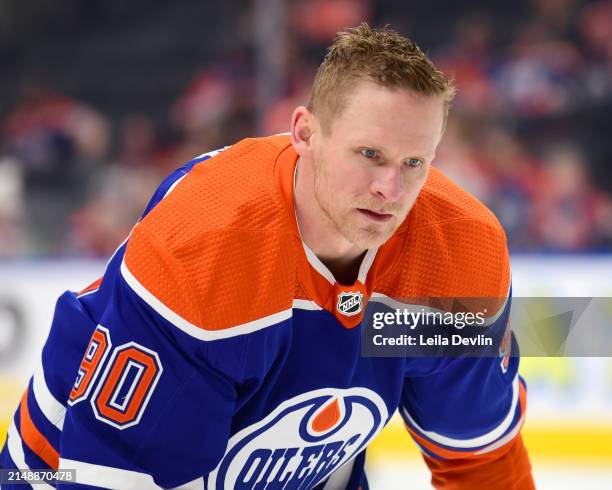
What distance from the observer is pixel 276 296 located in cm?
152

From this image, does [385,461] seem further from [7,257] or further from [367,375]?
[7,257]

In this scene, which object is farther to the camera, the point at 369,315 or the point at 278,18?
the point at 278,18

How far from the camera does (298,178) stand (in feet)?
5.22

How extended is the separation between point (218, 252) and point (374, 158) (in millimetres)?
274

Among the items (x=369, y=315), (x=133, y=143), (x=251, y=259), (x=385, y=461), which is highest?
(x=251, y=259)

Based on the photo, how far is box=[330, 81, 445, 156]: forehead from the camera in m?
1.42

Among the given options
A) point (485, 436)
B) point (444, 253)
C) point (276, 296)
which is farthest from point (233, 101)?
point (276, 296)

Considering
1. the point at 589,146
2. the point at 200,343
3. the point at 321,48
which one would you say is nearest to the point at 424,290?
the point at 200,343

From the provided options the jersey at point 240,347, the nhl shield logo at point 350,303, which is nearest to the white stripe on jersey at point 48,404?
the jersey at point 240,347

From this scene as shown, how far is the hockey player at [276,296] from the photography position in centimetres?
146

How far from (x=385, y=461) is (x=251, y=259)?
1.95m

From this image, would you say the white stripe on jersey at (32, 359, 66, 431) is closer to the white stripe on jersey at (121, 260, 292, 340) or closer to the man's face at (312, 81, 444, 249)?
the white stripe on jersey at (121, 260, 292, 340)

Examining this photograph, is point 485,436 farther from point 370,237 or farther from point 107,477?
point 107,477

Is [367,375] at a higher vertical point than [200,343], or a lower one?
lower
